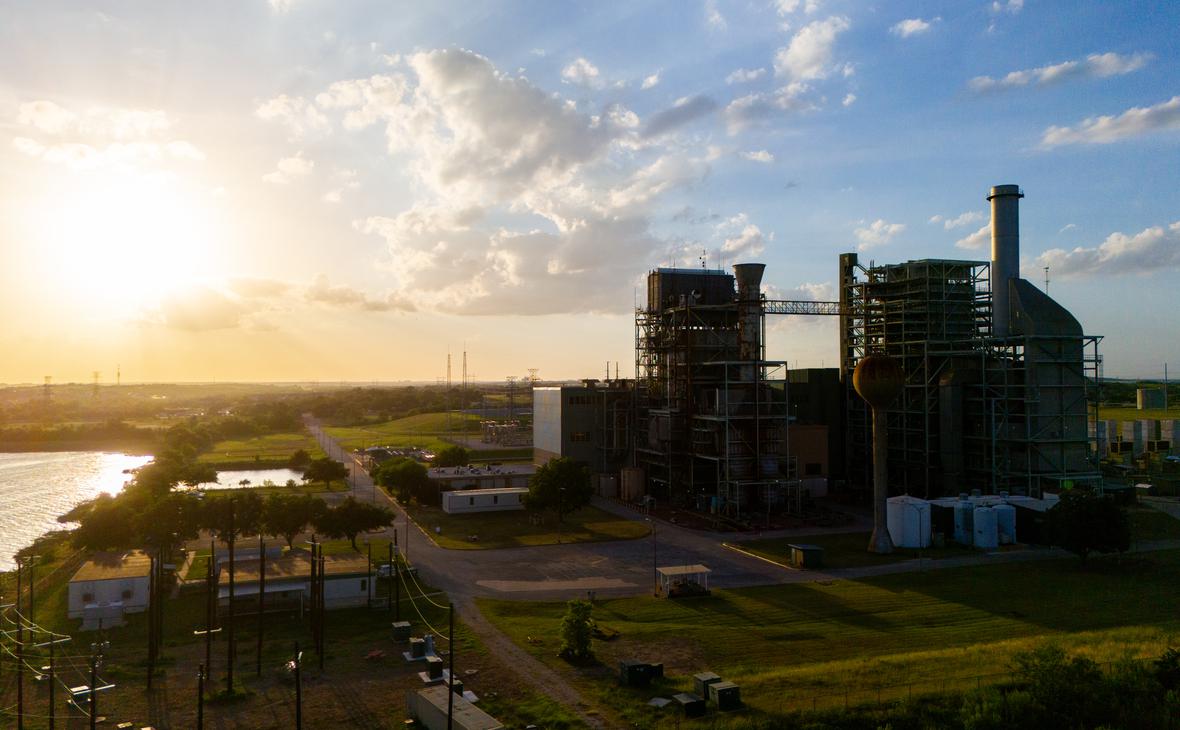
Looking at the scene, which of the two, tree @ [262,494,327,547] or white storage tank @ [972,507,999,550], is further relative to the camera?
white storage tank @ [972,507,999,550]

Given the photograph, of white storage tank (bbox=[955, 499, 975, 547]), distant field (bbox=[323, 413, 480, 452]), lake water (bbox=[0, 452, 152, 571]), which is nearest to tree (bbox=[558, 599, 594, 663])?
white storage tank (bbox=[955, 499, 975, 547])

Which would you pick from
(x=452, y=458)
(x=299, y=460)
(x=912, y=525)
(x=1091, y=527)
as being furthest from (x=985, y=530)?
(x=299, y=460)


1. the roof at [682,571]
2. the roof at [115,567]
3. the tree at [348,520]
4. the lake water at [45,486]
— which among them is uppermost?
the tree at [348,520]

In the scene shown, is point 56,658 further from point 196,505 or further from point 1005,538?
point 1005,538

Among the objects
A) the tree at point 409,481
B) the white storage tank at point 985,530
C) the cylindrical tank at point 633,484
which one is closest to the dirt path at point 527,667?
the tree at point 409,481

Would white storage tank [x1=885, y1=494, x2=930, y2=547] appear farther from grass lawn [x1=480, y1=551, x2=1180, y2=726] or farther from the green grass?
grass lawn [x1=480, y1=551, x2=1180, y2=726]

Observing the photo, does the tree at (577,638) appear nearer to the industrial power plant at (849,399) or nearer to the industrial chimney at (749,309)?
the industrial power plant at (849,399)
